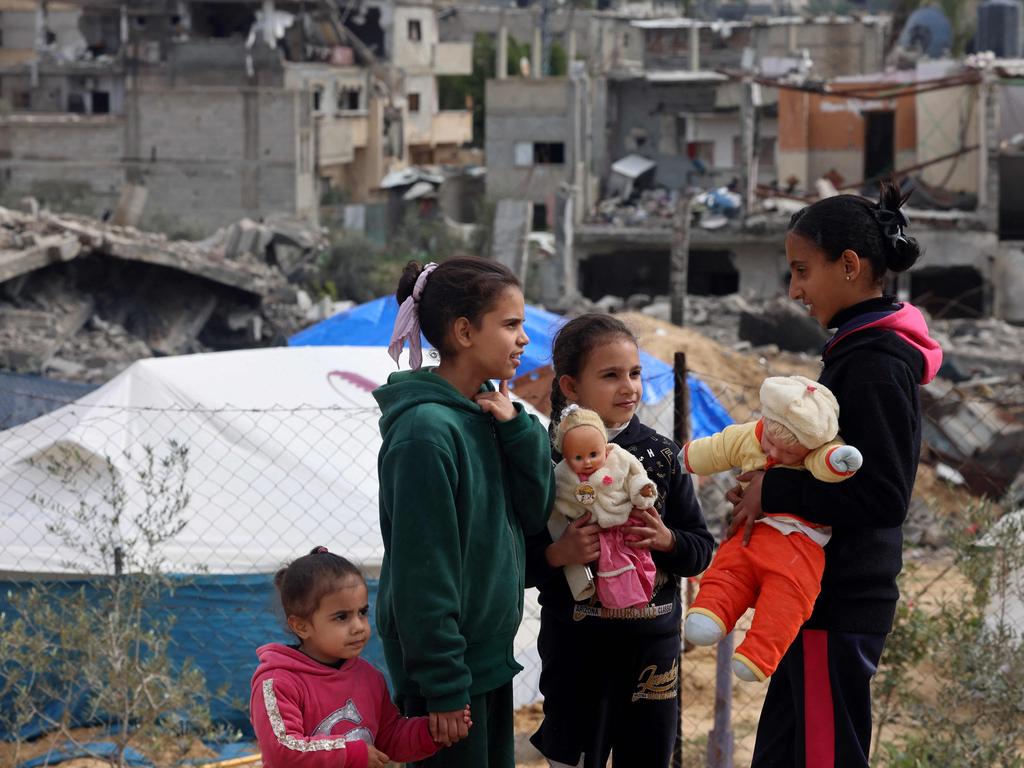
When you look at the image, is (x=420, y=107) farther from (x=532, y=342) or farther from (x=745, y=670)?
(x=745, y=670)

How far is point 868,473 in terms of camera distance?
2.57 meters

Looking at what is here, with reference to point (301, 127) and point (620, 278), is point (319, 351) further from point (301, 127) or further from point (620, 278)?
point (301, 127)

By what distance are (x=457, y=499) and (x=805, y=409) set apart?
68cm

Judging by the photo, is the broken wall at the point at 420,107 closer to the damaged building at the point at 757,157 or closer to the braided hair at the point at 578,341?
the damaged building at the point at 757,157

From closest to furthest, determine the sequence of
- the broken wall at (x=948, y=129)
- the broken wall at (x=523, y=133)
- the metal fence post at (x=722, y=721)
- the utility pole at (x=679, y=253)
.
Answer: the metal fence post at (x=722, y=721) → the utility pole at (x=679, y=253) → the broken wall at (x=948, y=129) → the broken wall at (x=523, y=133)

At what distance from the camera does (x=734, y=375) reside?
1473 cm

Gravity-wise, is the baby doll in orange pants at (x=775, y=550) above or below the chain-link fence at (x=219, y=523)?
above

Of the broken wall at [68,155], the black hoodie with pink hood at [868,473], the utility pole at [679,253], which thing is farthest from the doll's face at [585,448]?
the broken wall at [68,155]

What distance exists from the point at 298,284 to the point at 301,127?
9029mm

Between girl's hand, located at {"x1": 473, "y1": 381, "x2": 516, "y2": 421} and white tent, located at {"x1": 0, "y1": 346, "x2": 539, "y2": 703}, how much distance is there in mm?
3192

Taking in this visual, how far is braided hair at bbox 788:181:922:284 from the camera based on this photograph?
265 cm

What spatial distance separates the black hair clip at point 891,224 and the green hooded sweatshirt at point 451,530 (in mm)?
780

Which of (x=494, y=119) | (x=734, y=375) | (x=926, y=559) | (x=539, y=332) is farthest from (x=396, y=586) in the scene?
(x=494, y=119)

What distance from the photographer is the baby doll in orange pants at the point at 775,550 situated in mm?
2559
